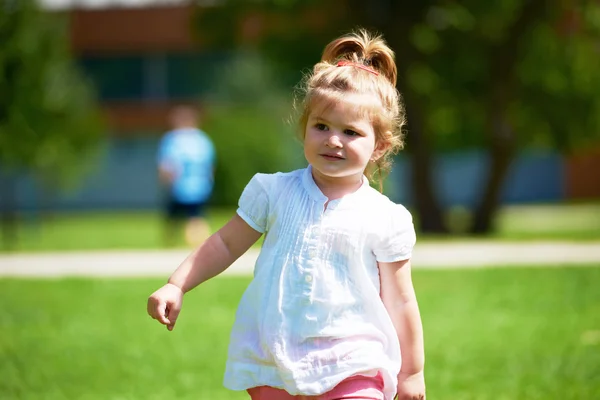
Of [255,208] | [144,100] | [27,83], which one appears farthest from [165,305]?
[144,100]

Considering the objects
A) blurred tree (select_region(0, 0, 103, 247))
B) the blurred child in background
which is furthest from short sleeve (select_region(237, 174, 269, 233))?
blurred tree (select_region(0, 0, 103, 247))

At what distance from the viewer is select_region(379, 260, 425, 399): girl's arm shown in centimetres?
336

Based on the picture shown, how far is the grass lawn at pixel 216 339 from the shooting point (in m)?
5.71

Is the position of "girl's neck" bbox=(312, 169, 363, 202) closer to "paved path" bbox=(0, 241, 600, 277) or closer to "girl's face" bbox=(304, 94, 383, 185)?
"girl's face" bbox=(304, 94, 383, 185)

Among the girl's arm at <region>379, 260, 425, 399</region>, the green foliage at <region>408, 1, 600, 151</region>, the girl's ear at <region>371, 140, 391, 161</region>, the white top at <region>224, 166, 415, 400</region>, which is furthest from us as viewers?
the green foliage at <region>408, 1, 600, 151</region>

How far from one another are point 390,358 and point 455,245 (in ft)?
41.5

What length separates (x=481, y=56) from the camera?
20.6 metres

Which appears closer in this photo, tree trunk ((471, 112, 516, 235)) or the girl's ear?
the girl's ear

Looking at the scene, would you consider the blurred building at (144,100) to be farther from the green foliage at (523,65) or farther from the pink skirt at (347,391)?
the pink skirt at (347,391)

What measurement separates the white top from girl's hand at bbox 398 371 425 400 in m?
0.05

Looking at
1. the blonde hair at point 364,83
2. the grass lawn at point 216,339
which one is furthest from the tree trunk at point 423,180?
the blonde hair at point 364,83

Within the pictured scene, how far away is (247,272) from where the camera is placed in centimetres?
1190

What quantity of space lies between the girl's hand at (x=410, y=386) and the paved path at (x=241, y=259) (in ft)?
26.4

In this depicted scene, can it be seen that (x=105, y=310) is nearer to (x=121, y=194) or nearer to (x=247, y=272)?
(x=247, y=272)
